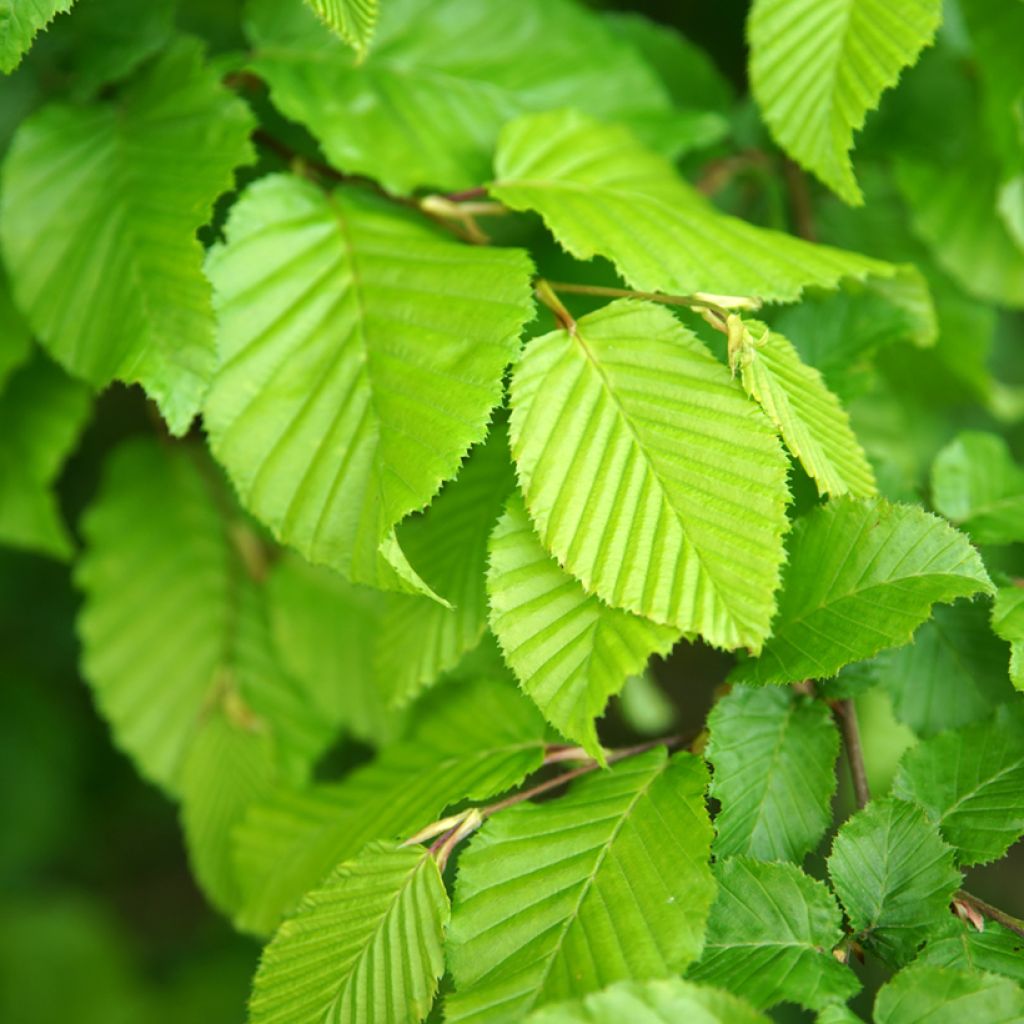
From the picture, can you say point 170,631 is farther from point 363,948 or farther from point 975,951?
point 975,951

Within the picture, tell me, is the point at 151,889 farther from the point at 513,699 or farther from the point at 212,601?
the point at 513,699

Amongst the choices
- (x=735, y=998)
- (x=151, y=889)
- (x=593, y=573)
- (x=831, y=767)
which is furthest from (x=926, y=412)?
(x=151, y=889)

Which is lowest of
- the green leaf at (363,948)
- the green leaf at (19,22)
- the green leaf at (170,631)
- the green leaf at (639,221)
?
the green leaf at (170,631)

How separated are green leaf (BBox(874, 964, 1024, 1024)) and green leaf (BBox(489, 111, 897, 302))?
50cm

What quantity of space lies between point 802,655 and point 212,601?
2.70 ft

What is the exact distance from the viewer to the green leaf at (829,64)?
834 millimetres

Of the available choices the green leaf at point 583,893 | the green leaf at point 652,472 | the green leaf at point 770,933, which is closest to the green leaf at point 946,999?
the green leaf at point 770,933

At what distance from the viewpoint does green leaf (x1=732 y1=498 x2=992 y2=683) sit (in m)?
0.71

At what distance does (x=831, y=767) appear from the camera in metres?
0.79

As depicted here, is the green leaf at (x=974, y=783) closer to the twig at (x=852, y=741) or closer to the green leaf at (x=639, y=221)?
the twig at (x=852, y=741)

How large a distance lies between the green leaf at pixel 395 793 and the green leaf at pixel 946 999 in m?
0.30

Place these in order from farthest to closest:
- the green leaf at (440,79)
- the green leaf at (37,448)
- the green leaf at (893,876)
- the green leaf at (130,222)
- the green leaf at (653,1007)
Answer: the green leaf at (37,448) < the green leaf at (440,79) < the green leaf at (130,222) < the green leaf at (893,876) < the green leaf at (653,1007)

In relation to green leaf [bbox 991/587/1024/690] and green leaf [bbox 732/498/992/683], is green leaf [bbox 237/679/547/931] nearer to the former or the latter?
green leaf [bbox 732/498/992/683]

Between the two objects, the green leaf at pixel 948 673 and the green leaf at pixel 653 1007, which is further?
the green leaf at pixel 948 673
